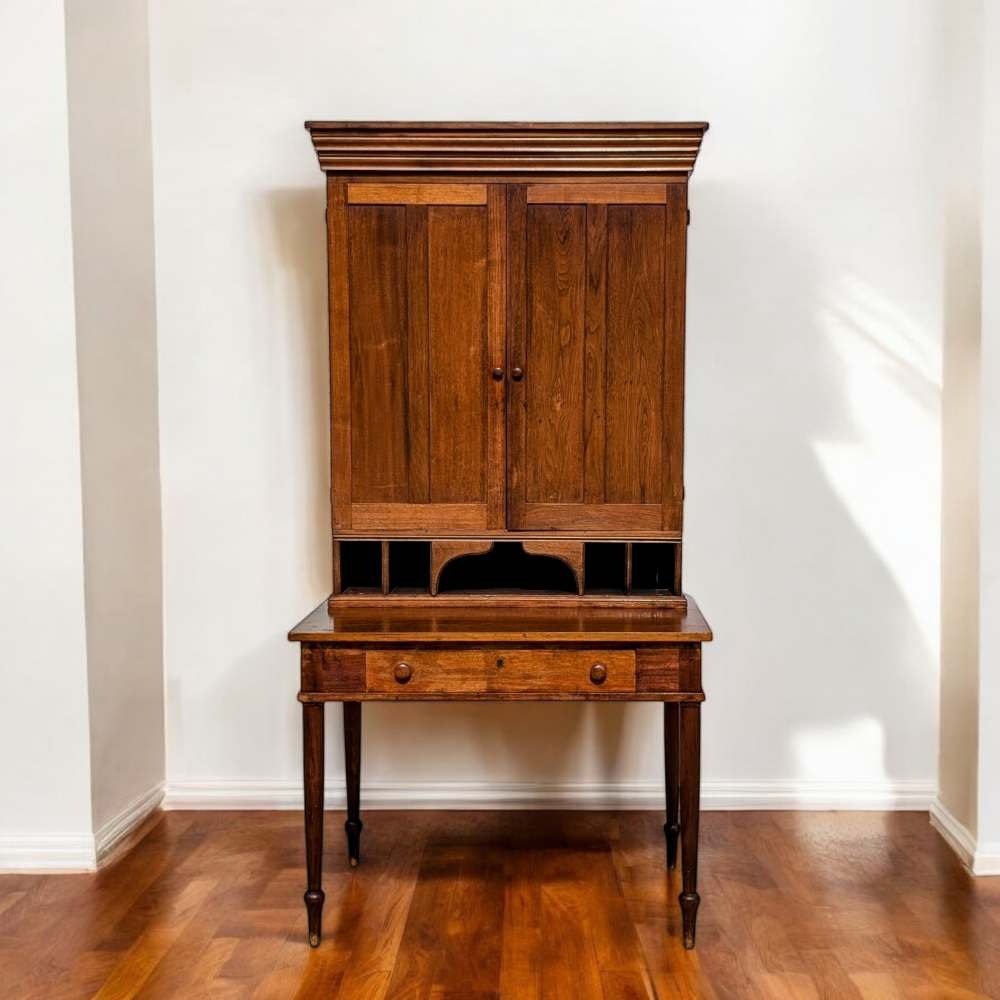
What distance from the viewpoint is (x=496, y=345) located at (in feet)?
9.56

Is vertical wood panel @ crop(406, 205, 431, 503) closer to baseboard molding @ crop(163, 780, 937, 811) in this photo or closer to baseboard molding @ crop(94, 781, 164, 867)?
baseboard molding @ crop(163, 780, 937, 811)

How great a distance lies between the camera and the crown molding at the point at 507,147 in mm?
2820

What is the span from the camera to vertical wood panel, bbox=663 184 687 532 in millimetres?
2883

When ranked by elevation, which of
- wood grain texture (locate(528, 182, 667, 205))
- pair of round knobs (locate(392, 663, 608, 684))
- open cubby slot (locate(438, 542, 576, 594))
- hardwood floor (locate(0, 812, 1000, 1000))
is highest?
wood grain texture (locate(528, 182, 667, 205))

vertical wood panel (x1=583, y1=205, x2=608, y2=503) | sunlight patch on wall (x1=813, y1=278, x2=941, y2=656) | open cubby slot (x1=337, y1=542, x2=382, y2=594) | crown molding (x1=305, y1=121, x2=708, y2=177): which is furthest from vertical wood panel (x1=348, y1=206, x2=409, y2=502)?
sunlight patch on wall (x1=813, y1=278, x2=941, y2=656)

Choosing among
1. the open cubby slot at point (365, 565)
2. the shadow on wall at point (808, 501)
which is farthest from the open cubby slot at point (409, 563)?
the shadow on wall at point (808, 501)

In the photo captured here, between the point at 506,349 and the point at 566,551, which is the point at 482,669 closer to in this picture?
the point at 566,551

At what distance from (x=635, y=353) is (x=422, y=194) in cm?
74

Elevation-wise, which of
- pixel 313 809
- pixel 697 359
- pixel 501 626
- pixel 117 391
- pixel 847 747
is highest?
pixel 697 359

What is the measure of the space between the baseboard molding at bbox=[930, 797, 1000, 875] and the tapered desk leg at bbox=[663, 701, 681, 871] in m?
0.84

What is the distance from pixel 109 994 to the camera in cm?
231

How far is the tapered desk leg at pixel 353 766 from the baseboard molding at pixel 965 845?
1786 mm

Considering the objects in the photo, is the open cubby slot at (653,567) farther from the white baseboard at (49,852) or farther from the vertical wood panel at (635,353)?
the white baseboard at (49,852)

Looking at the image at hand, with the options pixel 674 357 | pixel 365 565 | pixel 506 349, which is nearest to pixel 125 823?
pixel 365 565
